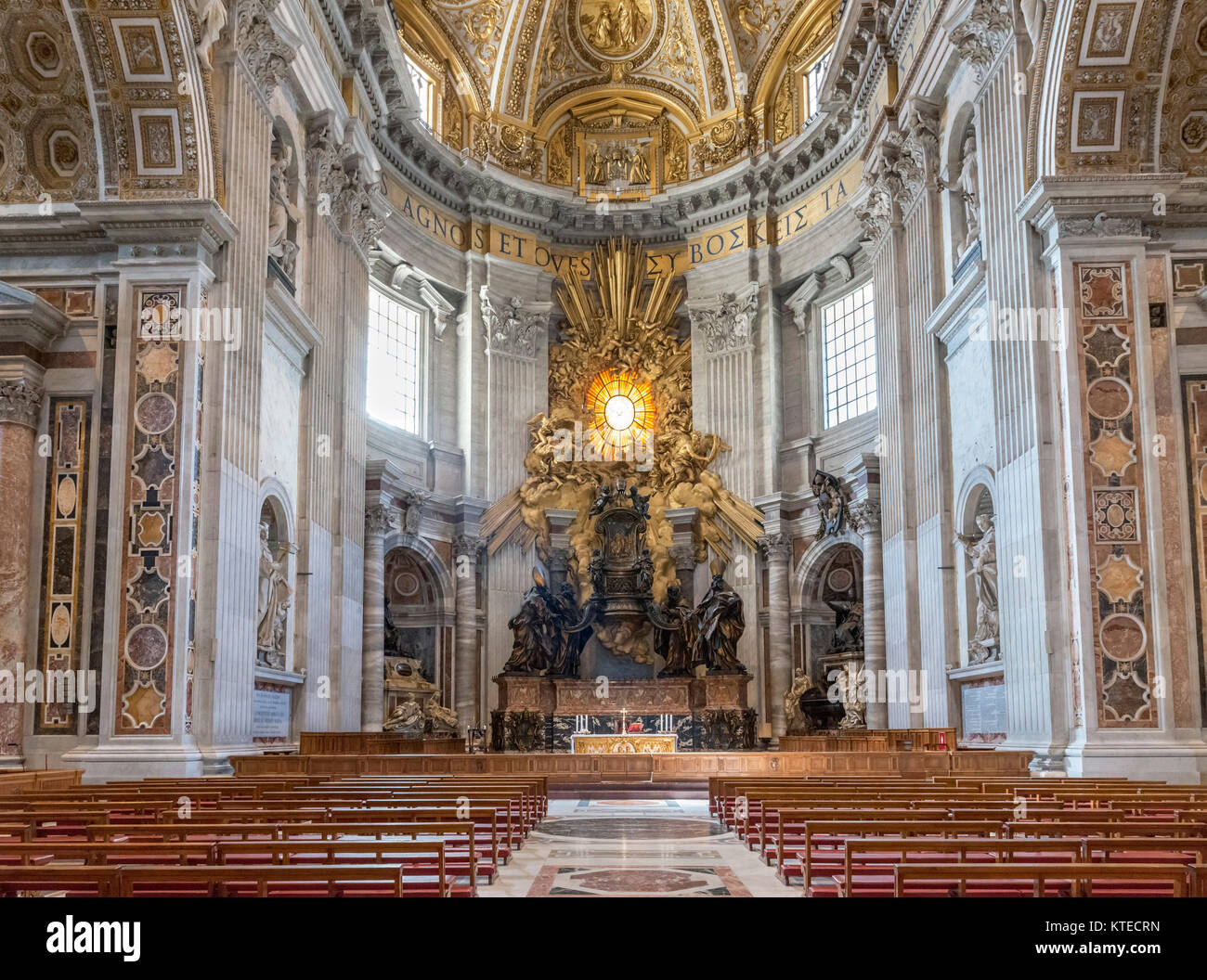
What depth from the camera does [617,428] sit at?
2912cm

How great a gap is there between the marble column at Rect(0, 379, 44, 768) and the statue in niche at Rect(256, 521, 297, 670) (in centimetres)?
295

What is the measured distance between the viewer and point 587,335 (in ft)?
95.5

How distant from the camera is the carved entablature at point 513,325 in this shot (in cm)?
2752

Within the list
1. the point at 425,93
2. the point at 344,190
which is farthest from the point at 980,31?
the point at 425,93

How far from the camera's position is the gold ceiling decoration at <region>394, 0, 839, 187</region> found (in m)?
27.9

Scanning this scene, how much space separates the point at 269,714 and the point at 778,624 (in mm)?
12259

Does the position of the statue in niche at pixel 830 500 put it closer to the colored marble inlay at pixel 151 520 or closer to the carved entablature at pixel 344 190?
the carved entablature at pixel 344 190

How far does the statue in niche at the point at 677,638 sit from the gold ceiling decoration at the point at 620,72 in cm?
1059

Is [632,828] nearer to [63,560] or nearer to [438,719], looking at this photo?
[63,560]

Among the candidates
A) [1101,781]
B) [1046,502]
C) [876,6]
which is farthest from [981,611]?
[876,6]

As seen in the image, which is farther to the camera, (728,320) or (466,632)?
(728,320)

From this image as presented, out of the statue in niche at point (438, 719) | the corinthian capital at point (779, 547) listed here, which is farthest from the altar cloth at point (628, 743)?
the corinthian capital at point (779, 547)

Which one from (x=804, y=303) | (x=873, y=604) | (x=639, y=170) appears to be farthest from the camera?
(x=639, y=170)

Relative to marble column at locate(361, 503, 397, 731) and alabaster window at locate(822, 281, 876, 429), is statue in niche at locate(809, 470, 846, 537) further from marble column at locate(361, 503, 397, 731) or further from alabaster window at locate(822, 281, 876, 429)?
marble column at locate(361, 503, 397, 731)
